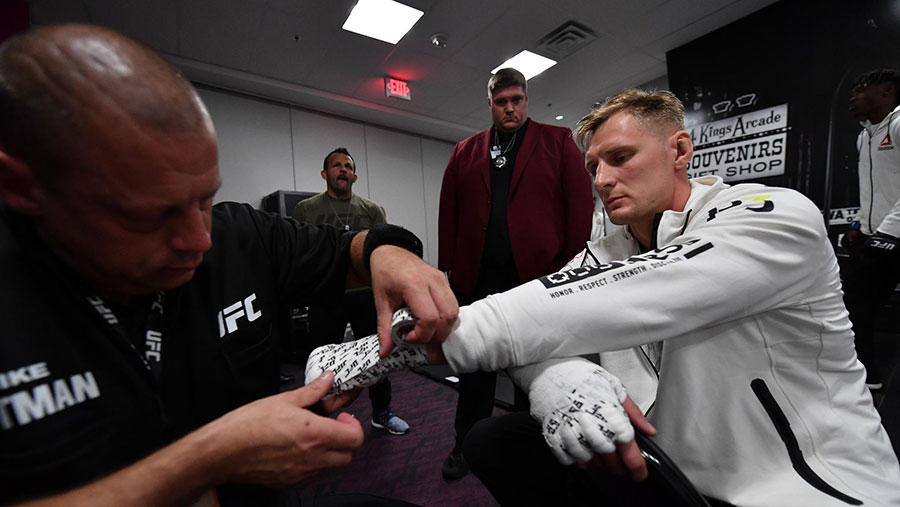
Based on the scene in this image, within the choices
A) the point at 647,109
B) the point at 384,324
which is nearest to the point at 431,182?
the point at 647,109

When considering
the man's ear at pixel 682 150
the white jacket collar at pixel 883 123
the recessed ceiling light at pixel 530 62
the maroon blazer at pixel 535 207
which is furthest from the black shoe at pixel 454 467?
the recessed ceiling light at pixel 530 62

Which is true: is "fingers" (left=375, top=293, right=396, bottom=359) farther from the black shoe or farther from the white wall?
the white wall

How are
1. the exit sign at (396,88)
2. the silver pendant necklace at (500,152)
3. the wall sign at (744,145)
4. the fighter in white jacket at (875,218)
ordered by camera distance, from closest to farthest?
1. the silver pendant necklace at (500,152)
2. the fighter in white jacket at (875,218)
3. the wall sign at (744,145)
4. the exit sign at (396,88)

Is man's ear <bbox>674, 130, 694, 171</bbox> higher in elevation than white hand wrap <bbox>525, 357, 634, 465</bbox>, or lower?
higher

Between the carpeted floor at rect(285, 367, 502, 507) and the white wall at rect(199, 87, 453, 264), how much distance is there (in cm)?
362

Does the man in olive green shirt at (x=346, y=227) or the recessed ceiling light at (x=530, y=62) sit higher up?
the recessed ceiling light at (x=530, y=62)

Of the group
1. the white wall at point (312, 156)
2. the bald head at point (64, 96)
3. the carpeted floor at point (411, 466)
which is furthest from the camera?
the white wall at point (312, 156)

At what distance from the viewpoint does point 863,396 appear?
75 centimetres

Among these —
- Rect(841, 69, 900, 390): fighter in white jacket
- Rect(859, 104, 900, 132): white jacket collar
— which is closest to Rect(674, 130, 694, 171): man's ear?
Rect(841, 69, 900, 390): fighter in white jacket

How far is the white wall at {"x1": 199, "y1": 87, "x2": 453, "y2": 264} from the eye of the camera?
4.99 metres

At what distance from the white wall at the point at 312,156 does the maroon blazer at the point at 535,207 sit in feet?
12.0

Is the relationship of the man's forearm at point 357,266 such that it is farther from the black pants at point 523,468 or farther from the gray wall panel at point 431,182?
the gray wall panel at point 431,182

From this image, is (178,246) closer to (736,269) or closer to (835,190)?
(736,269)

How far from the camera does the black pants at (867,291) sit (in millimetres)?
2227
